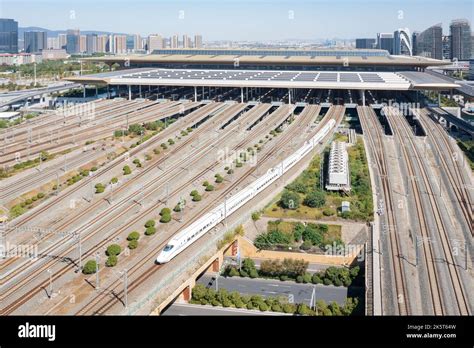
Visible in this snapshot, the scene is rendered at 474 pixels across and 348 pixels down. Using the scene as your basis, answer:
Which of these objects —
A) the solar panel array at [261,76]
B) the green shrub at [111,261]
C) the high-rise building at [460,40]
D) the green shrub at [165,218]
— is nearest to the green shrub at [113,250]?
the green shrub at [111,261]

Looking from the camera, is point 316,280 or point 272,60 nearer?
point 316,280

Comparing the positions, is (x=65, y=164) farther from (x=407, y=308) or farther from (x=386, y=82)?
(x=386, y=82)

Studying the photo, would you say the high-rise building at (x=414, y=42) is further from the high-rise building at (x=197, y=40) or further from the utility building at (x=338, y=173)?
the utility building at (x=338, y=173)

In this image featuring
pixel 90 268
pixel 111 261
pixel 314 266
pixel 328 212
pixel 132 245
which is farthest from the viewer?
pixel 328 212

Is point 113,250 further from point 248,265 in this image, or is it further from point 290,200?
point 290,200

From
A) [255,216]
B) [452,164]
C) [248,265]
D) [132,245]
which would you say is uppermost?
[452,164]

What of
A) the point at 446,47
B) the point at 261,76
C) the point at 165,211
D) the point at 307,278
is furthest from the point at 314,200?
the point at 446,47

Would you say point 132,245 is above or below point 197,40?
below

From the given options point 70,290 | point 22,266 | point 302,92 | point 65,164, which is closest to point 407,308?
point 70,290
